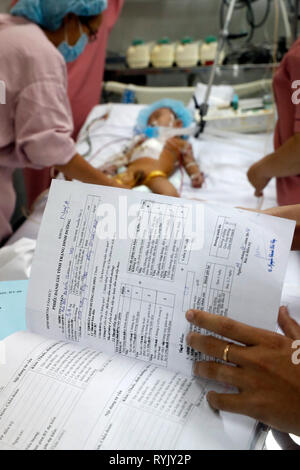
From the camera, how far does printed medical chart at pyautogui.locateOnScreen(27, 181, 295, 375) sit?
61 centimetres

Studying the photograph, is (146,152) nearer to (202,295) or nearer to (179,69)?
(179,69)

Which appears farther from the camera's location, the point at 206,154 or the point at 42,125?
the point at 206,154

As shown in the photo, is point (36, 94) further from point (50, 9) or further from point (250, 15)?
point (250, 15)

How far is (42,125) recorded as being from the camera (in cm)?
114

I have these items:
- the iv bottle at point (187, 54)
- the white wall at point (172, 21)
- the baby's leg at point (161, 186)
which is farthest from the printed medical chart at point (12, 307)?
the white wall at point (172, 21)

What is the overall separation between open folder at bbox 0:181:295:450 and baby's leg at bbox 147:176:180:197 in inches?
41.0

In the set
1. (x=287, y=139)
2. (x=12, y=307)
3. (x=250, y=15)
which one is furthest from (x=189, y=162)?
(x=250, y=15)

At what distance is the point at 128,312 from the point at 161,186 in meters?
1.17

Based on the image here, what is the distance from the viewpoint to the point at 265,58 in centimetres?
253

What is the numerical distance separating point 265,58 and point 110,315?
2.46m

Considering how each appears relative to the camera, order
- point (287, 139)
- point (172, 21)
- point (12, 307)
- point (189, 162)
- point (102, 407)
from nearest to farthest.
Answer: point (102, 407) → point (12, 307) → point (287, 139) → point (189, 162) → point (172, 21)

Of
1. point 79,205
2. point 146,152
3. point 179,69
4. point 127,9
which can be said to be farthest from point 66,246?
point 127,9

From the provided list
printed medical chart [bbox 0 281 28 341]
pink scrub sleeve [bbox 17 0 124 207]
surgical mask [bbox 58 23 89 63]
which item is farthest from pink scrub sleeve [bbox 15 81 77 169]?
pink scrub sleeve [bbox 17 0 124 207]

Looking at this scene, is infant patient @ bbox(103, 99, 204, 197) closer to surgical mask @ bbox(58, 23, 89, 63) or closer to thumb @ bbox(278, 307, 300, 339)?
surgical mask @ bbox(58, 23, 89, 63)
